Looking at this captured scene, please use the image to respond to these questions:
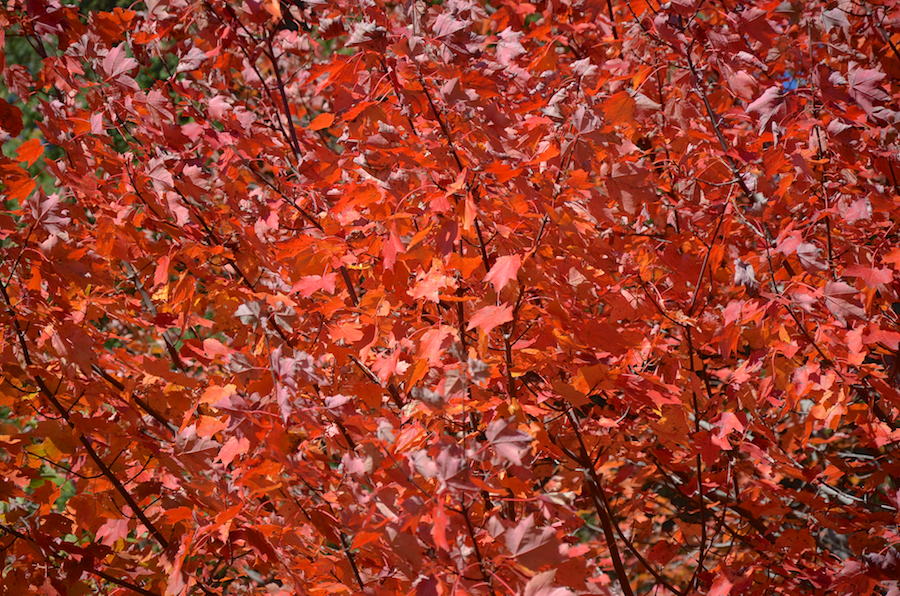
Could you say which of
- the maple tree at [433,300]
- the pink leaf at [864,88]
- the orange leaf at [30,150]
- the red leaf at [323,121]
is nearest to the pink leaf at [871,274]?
the maple tree at [433,300]

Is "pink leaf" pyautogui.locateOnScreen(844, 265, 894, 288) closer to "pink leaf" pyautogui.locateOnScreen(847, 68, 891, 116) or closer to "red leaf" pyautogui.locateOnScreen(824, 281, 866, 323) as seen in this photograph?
"red leaf" pyautogui.locateOnScreen(824, 281, 866, 323)

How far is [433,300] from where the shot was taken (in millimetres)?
1266

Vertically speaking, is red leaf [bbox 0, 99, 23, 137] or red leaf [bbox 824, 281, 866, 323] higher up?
red leaf [bbox 0, 99, 23, 137]

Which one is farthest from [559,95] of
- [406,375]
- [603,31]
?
[603,31]

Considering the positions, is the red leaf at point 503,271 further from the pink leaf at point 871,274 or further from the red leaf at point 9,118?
the red leaf at point 9,118

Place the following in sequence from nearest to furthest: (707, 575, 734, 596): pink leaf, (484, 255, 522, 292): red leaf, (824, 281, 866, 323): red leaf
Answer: (484, 255, 522, 292): red leaf, (824, 281, 866, 323): red leaf, (707, 575, 734, 596): pink leaf

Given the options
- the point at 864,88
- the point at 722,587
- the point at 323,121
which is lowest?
the point at 722,587

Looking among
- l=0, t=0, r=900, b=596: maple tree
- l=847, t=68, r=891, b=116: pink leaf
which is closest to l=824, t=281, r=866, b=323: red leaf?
l=0, t=0, r=900, b=596: maple tree

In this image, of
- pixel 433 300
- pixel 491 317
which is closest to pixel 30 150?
pixel 433 300

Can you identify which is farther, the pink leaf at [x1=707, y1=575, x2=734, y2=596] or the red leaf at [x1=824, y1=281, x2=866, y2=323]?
the pink leaf at [x1=707, y1=575, x2=734, y2=596]

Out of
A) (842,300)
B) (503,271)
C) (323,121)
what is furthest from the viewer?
(323,121)

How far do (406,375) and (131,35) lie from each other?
1.51 meters

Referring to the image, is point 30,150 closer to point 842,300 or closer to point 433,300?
point 433,300

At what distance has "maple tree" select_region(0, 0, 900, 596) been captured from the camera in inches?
49.1
